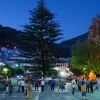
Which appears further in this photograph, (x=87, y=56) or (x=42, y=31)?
(x=87, y=56)

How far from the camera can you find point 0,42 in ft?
193

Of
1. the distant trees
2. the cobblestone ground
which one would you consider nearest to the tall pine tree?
the distant trees

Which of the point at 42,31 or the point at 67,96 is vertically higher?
the point at 42,31

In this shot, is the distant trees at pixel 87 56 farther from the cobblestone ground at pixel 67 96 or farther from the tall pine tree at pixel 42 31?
the cobblestone ground at pixel 67 96

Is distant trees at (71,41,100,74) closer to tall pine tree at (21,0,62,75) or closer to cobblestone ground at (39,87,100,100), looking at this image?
tall pine tree at (21,0,62,75)

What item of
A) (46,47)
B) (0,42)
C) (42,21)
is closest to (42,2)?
(42,21)

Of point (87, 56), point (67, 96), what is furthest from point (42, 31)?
point (67, 96)

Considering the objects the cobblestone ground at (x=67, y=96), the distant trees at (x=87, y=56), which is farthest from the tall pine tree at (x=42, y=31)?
the cobblestone ground at (x=67, y=96)

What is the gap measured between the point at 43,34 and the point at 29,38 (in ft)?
8.94

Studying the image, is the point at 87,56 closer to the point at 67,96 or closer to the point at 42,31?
the point at 42,31

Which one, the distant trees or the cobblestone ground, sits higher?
the distant trees

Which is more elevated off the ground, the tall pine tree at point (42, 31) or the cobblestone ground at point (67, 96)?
the tall pine tree at point (42, 31)

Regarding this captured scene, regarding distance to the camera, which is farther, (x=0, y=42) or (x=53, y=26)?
(x=53, y=26)

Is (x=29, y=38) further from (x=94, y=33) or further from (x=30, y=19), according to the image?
(x=94, y=33)
